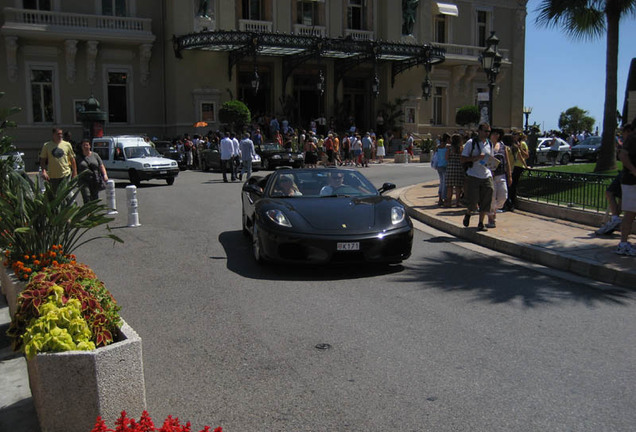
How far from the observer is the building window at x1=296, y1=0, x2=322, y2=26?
36188 millimetres

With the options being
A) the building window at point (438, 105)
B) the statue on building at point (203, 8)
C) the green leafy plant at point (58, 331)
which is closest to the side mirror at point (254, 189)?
the green leafy plant at point (58, 331)

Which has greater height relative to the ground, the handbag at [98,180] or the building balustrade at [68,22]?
the building balustrade at [68,22]

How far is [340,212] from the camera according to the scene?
7945 mm

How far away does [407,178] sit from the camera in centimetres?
2264

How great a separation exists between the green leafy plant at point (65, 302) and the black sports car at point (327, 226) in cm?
371

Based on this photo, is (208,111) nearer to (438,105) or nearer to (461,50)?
(438,105)

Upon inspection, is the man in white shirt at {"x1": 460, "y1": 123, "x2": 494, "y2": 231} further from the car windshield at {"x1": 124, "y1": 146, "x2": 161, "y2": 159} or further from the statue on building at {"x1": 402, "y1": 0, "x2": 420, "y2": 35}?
the statue on building at {"x1": 402, "y1": 0, "x2": 420, "y2": 35}

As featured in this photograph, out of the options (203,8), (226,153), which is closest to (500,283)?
(226,153)

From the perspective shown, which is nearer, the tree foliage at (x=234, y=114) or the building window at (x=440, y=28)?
the tree foliage at (x=234, y=114)

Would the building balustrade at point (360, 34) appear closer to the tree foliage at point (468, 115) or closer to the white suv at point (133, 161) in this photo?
the tree foliage at point (468, 115)

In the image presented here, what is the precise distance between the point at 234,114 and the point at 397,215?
2334 centimetres

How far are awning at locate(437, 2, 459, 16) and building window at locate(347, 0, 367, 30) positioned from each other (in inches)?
218

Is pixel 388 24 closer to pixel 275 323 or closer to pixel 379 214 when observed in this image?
pixel 379 214

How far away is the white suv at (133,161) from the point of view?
20.8 metres
